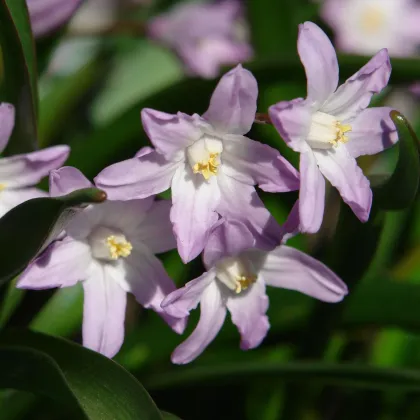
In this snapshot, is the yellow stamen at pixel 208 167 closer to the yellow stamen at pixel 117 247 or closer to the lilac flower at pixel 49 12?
the yellow stamen at pixel 117 247

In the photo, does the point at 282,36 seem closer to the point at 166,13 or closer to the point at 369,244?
the point at 166,13

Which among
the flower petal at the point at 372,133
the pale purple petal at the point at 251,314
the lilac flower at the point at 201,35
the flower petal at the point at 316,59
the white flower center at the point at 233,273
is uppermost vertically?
the flower petal at the point at 316,59

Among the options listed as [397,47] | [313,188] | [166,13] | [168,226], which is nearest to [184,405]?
[168,226]

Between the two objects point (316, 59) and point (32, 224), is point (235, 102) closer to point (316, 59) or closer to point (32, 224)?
point (316, 59)

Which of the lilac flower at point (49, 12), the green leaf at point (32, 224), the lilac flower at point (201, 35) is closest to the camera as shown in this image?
the green leaf at point (32, 224)

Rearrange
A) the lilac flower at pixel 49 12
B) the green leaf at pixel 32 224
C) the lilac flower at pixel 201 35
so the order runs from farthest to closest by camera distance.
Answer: the lilac flower at pixel 201 35 < the lilac flower at pixel 49 12 < the green leaf at pixel 32 224

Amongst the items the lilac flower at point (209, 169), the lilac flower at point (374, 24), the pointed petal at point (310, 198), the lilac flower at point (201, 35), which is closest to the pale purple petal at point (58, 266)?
the lilac flower at point (209, 169)

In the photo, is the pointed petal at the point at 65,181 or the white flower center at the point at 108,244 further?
the white flower center at the point at 108,244

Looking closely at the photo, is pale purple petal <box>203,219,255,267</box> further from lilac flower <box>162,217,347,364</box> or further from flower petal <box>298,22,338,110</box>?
Answer: flower petal <box>298,22,338,110</box>
